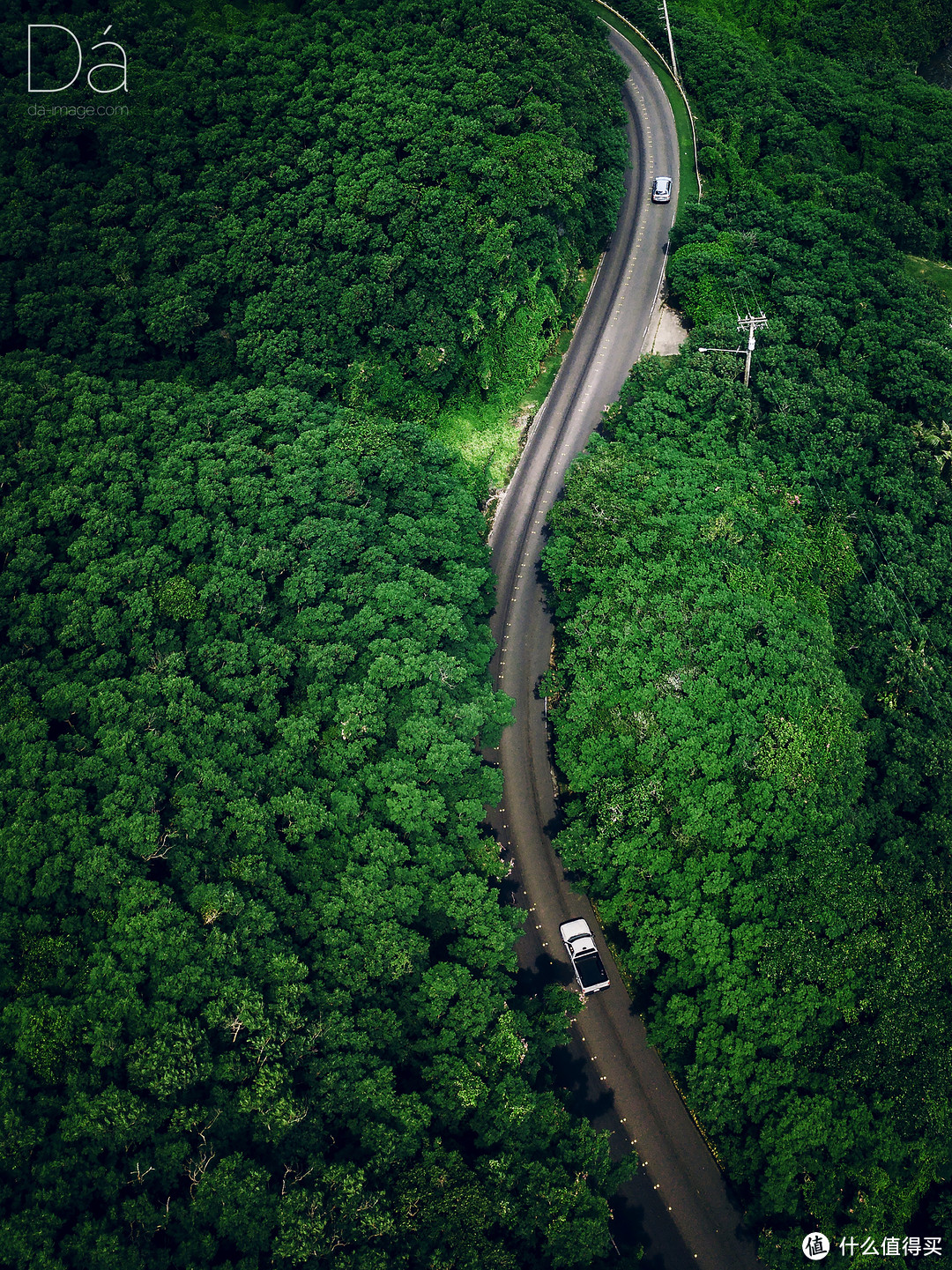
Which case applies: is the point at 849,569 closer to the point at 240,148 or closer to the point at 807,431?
the point at 807,431

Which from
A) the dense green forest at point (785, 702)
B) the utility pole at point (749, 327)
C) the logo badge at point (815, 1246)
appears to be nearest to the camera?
the logo badge at point (815, 1246)

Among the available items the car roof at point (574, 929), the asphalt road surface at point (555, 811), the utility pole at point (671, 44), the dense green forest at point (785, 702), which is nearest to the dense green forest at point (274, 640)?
the asphalt road surface at point (555, 811)

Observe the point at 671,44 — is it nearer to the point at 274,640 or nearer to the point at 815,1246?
the point at 274,640

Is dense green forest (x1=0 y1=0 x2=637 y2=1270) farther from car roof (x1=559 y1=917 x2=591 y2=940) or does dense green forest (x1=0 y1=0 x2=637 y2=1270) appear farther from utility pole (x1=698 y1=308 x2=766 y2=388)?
utility pole (x1=698 y1=308 x2=766 y2=388)

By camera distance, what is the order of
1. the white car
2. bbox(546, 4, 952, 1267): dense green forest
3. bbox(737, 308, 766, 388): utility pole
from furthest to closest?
bbox(737, 308, 766, 388): utility pole → the white car → bbox(546, 4, 952, 1267): dense green forest

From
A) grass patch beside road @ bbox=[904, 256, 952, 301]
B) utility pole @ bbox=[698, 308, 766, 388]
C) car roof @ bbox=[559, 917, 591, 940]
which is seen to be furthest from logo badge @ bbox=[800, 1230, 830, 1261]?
grass patch beside road @ bbox=[904, 256, 952, 301]

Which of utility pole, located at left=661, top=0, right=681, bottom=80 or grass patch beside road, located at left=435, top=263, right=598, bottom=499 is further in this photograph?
utility pole, located at left=661, top=0, right=681, bottom=80

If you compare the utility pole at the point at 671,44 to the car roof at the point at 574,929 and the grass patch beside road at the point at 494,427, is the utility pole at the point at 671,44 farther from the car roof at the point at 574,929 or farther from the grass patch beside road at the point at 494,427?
the car roof at the point at 574,929
